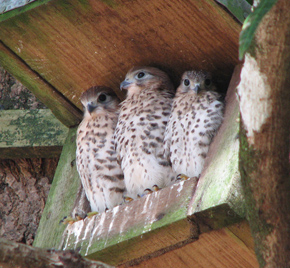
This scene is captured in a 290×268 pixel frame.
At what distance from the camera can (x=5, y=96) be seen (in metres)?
4.52

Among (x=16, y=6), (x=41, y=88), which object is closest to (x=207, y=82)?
(x=41, y=88)

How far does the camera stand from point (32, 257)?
1.68 meters

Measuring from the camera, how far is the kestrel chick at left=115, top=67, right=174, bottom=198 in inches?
134

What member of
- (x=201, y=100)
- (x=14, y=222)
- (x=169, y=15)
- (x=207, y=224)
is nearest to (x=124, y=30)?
(x=169, y=15)

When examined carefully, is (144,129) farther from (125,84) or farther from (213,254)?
(213,254)

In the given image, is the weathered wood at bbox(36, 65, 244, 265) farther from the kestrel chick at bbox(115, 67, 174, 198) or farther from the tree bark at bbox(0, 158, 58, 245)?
the tree bark at bbox(0, 158, 58, 245)

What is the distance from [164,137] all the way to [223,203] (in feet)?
3.66

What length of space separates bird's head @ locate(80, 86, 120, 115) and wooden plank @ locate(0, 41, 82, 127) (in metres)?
0.13

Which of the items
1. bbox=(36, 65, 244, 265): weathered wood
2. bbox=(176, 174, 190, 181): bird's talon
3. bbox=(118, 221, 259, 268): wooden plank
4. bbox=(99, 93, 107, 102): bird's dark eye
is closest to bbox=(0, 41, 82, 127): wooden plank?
bbox=(99, 93, 107, 102): bird's dark eye

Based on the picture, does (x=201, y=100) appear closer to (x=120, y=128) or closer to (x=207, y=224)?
(x=120, y=128)

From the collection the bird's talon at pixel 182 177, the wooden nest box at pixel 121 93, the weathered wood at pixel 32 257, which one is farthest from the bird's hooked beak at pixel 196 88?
the weathered wood at pixel 32 257

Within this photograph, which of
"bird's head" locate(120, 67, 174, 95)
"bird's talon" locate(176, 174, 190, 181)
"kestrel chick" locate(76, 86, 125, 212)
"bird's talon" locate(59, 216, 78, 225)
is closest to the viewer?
"bird's talon" locate(176, 174, 190, 181)

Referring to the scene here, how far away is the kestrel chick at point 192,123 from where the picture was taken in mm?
3162

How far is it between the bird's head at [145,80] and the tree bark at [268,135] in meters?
1.94
